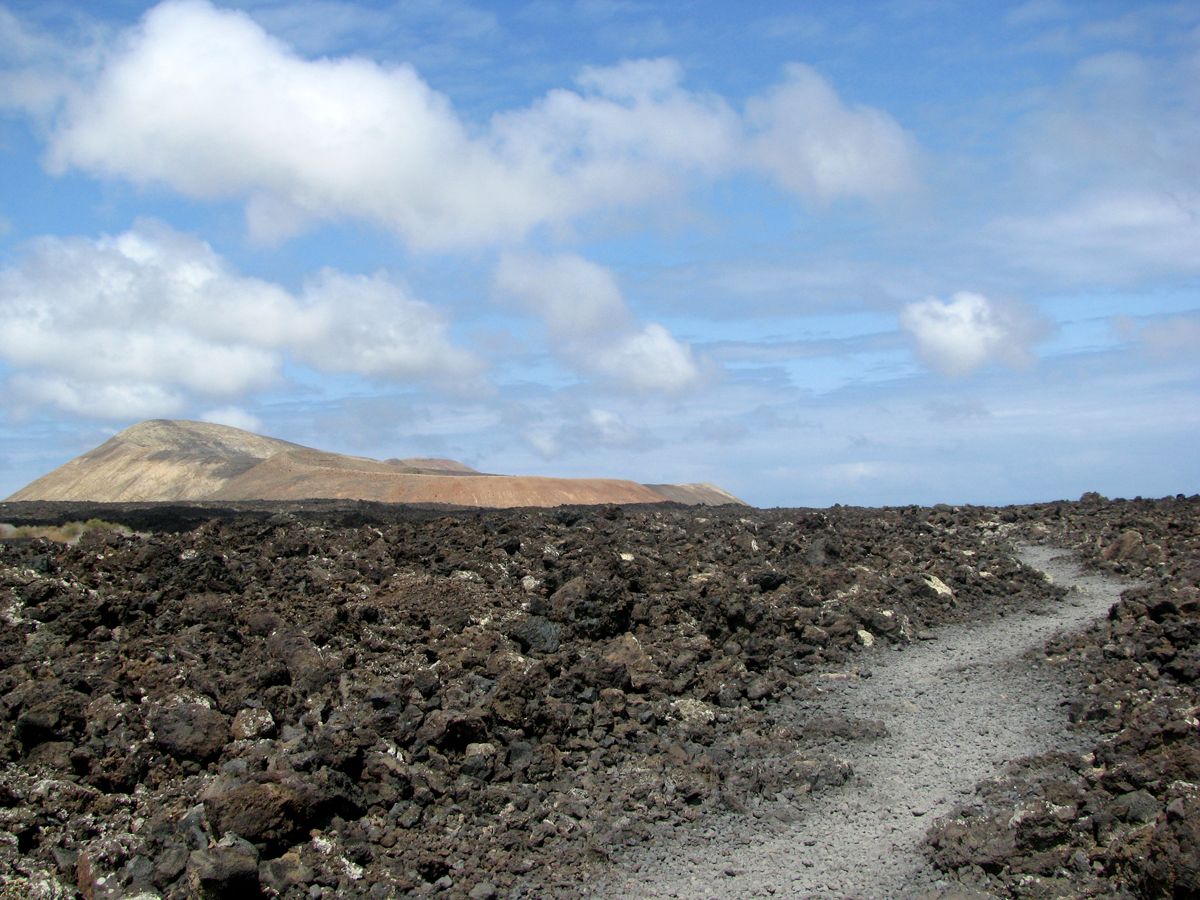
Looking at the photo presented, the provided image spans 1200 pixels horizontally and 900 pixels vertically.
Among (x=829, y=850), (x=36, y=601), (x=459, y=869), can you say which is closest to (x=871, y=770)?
(x=829, y=850)

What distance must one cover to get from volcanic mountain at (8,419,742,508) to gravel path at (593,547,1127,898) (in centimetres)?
4293

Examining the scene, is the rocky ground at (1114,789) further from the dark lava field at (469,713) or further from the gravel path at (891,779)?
the gravel path at (891,779)

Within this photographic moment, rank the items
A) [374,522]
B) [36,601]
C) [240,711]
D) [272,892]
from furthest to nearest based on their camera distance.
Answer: [374,522] < [36,601] < [240,711] < [272,892]

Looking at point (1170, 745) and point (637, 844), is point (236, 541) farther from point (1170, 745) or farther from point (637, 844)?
point (1170, 745)

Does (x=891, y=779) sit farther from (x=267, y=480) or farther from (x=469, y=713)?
(x=267, y=480)

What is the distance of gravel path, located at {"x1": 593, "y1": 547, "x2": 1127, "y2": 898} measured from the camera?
25.8 feet

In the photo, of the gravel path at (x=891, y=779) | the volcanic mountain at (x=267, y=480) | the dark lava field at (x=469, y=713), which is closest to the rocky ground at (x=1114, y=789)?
the dark lava field at (x=469, y=713)

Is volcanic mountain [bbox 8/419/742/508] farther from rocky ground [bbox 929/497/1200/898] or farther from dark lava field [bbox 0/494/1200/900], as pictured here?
rocky ground [bbox 929/497/1200/898]

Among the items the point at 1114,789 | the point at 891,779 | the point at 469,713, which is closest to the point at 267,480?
the point at 469,713

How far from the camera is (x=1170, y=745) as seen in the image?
845 centimetres

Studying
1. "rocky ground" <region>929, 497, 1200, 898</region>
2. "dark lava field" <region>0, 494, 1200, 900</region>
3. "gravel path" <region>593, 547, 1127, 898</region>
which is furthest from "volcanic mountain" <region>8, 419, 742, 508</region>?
"rocky ground" <region>929, 497, 1200, 898</region>

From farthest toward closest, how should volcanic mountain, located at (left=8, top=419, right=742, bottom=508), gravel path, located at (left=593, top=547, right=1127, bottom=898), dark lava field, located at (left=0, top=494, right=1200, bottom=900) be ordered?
1. volcanic mountain, located at (left=8, top=419, right=742, bottom=508)
2. gravel path, located at (left=593, top=547, right=1127, bottom=898)
3. dark lava field, located at (left=0, top=494, right=1200, bottom=900)

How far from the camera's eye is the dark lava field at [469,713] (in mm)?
7605

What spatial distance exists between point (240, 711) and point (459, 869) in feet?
9.17
